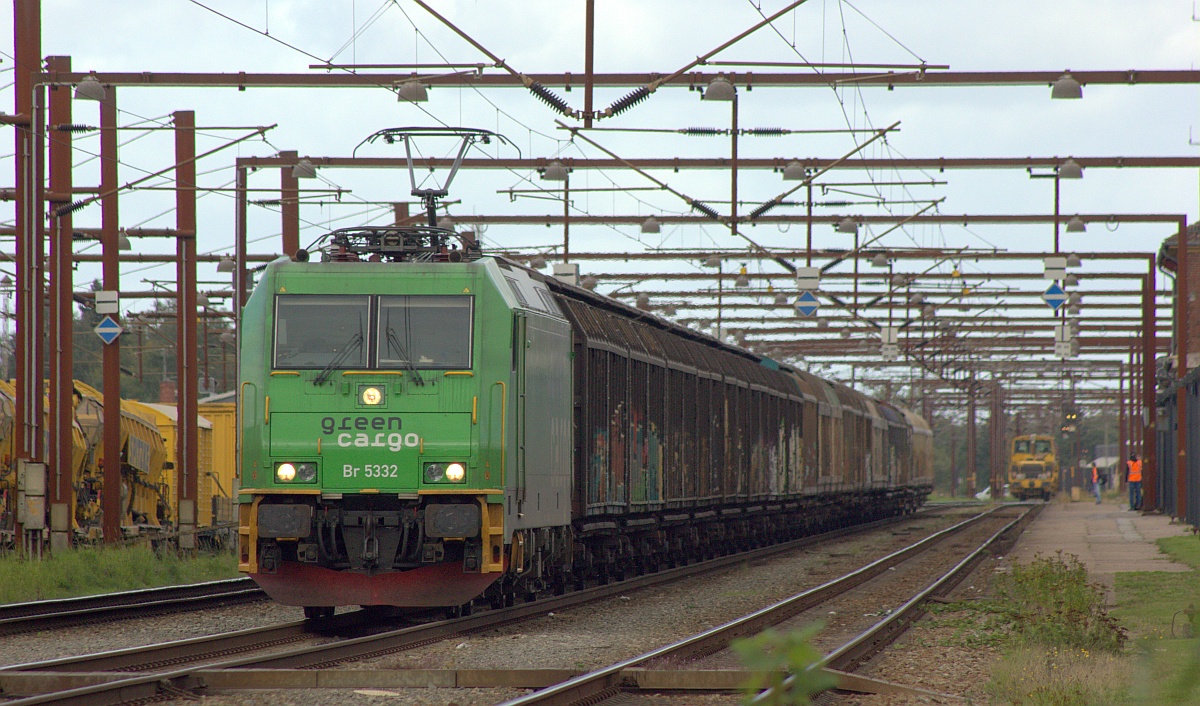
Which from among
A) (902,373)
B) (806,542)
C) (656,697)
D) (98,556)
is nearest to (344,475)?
(656,697)

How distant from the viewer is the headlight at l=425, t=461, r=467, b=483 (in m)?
12.9

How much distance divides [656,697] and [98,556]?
491 inches

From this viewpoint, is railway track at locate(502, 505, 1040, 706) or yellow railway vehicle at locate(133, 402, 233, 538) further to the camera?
yellow railway vehicle at locate(133, 402, 233, 538)

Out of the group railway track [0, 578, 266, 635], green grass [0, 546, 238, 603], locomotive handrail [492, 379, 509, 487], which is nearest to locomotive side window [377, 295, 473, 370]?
locomotive handrail [492, 379, 509, 487]

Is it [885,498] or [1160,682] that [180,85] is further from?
[885,498]

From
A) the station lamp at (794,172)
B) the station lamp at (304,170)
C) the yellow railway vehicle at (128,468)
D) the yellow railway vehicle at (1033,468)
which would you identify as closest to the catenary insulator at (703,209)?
the station lamp at (794,172)

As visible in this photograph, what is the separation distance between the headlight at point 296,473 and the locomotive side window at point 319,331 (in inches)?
34.4

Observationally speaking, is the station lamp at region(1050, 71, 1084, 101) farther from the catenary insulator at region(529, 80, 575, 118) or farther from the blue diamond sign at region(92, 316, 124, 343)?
the blue diamond sign at region(92, 316, 124, 343)

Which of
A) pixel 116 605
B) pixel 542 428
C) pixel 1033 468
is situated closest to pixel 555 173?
pixel 542 428

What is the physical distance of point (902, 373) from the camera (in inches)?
3324

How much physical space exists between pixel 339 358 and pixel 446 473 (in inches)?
55.7

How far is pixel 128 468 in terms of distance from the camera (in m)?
29.6

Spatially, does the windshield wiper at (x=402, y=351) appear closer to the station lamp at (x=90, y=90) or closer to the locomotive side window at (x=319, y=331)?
the locomotive side window at (x=319, y=331)

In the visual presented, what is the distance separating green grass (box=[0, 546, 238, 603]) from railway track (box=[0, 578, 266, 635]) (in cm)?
111
